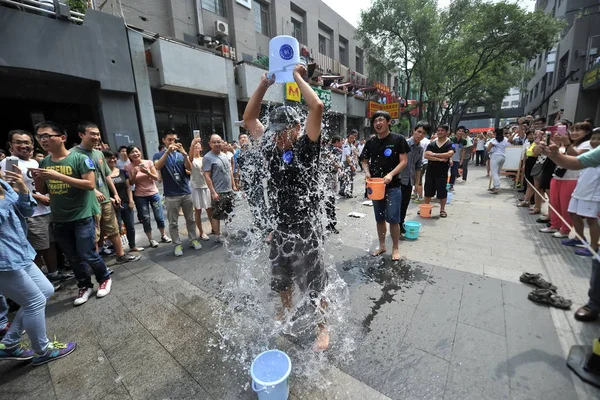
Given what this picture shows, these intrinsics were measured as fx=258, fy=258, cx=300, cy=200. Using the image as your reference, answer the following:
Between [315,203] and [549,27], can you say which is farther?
[549,27]

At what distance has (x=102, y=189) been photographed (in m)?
3.87

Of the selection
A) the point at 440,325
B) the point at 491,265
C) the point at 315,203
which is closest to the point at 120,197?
the point at 315,203

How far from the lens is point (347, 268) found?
3795 millimetres

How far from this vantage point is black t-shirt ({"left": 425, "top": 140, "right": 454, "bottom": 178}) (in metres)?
5.62

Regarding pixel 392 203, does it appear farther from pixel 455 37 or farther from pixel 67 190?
pixel 455 37

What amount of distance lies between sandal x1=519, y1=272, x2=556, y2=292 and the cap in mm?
3462

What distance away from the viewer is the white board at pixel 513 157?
8.02 m

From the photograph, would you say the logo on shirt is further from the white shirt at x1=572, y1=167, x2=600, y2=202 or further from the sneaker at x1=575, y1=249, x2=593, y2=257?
the sneaker at x1=575, y1=249, x2=593, y2=257

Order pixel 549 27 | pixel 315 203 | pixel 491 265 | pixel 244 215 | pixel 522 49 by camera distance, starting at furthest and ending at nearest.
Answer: pixel 522 49, pixel 549 27, pixel 244 215, pixel 491 265, pixel 315 203

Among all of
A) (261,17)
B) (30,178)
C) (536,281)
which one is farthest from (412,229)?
(261,17)

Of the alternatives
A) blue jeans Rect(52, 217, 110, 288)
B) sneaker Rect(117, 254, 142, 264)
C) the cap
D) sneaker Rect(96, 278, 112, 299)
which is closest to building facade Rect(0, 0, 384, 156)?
the cap

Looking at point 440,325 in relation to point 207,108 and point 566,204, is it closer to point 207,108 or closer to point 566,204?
point 566,204

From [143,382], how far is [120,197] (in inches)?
140

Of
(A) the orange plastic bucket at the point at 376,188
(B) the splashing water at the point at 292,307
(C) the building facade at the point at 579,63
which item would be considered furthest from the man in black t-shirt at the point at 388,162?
(C) the building facade at the point at 579,63
